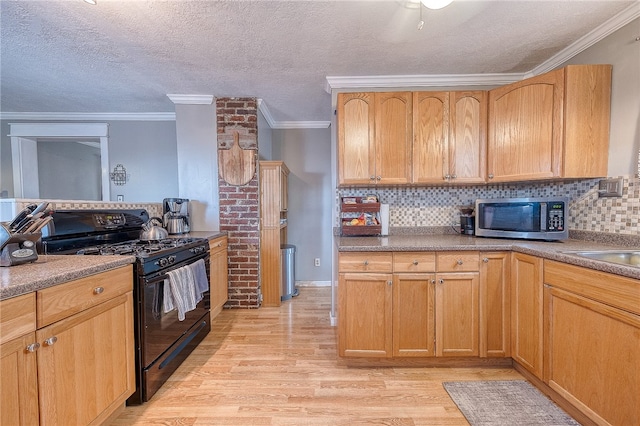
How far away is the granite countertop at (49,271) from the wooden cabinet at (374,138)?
1.66 meters

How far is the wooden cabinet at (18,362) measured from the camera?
874 millimetres

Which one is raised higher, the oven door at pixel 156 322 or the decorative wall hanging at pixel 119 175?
the decorative wall hanging at pixel 119 175

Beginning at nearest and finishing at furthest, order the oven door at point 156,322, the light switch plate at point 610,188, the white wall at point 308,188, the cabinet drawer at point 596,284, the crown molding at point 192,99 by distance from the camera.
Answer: the cabinet drawer at point 596,284 < the oven door at point 156,322 < the light switch plate at point 610,188 < the crown molding at point 192,99 < the white wall at point 308,188

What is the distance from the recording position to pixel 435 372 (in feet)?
6.14

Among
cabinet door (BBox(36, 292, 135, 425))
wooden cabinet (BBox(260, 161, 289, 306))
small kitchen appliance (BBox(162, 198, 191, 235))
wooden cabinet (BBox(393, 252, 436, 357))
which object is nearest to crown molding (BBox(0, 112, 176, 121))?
small kitchen appliance (BBox(162, 198, 191, 235))

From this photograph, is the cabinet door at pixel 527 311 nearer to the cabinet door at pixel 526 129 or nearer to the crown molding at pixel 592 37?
the cabinet door at pixel 526 129

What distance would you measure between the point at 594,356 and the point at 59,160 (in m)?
6.94

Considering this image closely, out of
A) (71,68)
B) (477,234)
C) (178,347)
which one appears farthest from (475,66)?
(71,68)

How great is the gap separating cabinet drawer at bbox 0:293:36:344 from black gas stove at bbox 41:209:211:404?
1.78ft

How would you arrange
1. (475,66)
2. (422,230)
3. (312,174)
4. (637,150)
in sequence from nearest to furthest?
(637,150) < (475,66) < (422,230) < (312,174)

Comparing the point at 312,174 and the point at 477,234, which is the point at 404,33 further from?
the point at 312,174

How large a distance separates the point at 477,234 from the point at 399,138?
106 centimetres

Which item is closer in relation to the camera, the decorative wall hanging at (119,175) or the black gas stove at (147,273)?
the black gas stove at (147,273)

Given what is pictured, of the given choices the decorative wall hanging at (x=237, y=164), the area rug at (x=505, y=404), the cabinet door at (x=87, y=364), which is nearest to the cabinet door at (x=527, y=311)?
the area rug at (x=505, y=404)
